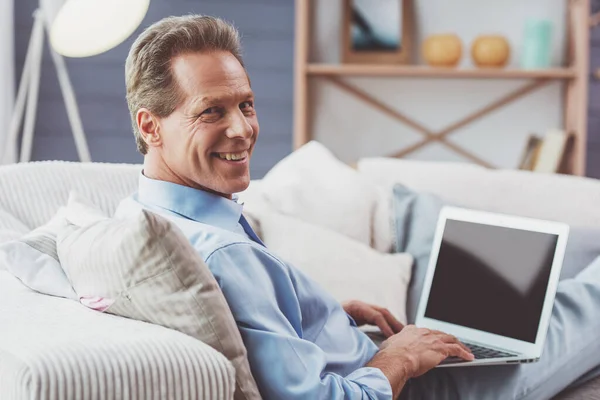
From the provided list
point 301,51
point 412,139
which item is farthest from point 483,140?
point 301,51

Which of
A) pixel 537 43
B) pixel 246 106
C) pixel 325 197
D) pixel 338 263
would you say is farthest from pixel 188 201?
pixel 537 43

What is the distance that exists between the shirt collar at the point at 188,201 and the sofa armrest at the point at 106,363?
0.92ft

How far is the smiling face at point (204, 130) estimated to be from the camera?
1.45m

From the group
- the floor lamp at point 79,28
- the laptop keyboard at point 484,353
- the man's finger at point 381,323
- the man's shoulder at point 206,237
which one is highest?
the floor lamp at point 79,28

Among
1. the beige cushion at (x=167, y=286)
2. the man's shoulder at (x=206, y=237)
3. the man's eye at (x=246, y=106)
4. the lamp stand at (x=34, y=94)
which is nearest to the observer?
the beige cushion at (x=167, y=286)

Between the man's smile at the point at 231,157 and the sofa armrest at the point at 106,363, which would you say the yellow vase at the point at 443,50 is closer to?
the man's smile at the point at 231,157

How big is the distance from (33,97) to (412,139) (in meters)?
1.77

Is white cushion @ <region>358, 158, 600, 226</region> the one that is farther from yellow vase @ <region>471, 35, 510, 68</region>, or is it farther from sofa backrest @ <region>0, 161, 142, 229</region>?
yellow vase @ <region>471, 35, 510, 68</region>

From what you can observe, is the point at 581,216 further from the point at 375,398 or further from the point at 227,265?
the point at 227,265

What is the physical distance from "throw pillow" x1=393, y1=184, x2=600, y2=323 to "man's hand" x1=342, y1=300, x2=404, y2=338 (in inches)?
16.0

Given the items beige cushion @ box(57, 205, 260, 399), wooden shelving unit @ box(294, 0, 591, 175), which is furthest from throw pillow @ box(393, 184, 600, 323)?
wooden shelving unit @ box(294, 0, 591, 175)

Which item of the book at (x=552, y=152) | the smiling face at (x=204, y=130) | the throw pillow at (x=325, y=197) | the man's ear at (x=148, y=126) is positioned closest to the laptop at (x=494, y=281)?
the throw pillow at (x=325, y=197)

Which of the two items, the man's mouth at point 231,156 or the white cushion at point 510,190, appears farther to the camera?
the white cushion at point 510,190

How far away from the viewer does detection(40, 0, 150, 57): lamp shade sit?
3.04m
